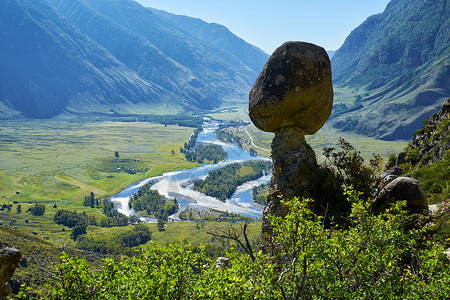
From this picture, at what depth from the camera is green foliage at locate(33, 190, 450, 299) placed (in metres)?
11.0

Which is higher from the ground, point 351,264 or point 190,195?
point 351,264

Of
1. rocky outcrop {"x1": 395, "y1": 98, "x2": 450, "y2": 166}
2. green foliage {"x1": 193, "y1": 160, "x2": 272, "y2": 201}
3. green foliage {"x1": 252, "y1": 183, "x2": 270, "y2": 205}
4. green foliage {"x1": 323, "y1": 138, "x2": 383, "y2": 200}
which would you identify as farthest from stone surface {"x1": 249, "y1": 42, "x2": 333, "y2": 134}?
green foliage {"x1": 193, "y1": 160, "x2": 272, "y2": 201}

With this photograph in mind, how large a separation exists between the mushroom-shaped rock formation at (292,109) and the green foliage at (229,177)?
11901 cm

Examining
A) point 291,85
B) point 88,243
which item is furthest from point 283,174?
point 88,243

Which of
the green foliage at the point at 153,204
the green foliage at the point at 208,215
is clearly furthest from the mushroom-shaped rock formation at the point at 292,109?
the green foliage at the point at 153,204

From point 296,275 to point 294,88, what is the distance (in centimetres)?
1417

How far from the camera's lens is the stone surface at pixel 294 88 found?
22.9 m

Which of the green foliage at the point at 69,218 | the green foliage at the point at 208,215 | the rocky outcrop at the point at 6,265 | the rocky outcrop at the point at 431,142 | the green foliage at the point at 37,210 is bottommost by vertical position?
the green foliage at the point at 37,210

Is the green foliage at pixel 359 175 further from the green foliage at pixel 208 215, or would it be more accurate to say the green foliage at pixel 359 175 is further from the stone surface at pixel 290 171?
the green foliage at pixel 208 215

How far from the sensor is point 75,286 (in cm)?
1191

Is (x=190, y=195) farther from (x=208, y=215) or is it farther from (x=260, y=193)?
(x=260, y=193)

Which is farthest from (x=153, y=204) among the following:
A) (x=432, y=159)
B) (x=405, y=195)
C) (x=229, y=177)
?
(x=405, y=195)

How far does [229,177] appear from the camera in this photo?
162 meters

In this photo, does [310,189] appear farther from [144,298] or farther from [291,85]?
[144,298]
